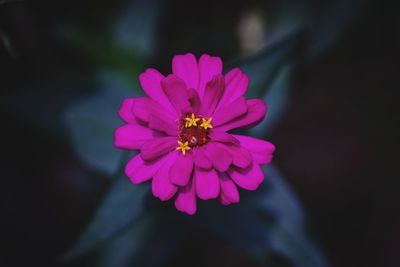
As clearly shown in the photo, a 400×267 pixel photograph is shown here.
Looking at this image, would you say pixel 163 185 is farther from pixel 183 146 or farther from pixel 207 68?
pixel 207 68

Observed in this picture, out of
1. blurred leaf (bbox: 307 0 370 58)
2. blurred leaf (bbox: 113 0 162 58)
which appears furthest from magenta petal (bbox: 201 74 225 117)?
blurred leaf (bbox: 307 0 370 58)

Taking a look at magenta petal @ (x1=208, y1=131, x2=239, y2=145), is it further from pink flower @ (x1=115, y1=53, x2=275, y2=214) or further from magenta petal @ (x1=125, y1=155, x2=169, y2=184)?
magenta petal @ (x1=125, y1=155, x2=169, y2=184)

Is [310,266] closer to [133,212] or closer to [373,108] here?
[133,212]

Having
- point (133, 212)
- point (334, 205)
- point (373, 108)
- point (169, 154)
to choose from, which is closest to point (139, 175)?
point (169, 154)

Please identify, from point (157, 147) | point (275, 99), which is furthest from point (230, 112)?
point (275, 99)

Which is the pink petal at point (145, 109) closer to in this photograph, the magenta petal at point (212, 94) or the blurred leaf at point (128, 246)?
the magenta petal at point (212, 94)

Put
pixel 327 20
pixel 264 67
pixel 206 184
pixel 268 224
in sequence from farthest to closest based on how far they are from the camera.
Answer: pixel 327 20 → pixel 268 224 → pixel 264 67 → pixel 206 184
